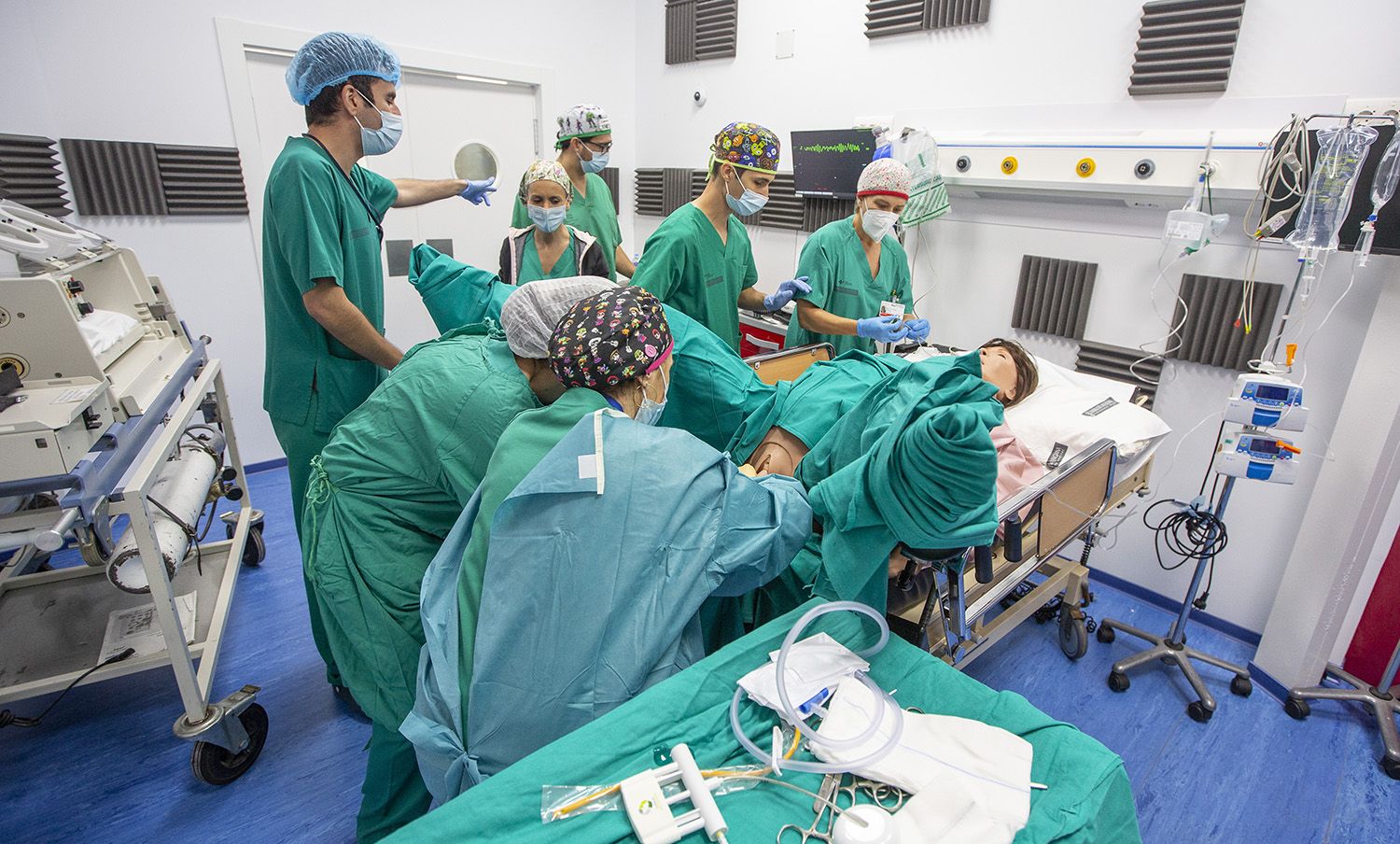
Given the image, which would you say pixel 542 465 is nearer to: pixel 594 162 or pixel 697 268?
pixel 697 268

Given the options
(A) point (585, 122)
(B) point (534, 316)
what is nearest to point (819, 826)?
(B) point (534, 316)

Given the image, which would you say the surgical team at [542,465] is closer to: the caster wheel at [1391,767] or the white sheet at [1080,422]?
the white sheet at [1080,422]

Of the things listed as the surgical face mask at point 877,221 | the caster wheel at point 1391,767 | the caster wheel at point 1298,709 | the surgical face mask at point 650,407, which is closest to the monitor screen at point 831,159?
the surgical face mask at point 877,221

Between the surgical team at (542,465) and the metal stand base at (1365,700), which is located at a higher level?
the surgical team at (542,465)

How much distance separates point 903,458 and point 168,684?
2.55 metres

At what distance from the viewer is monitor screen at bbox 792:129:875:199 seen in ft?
10.2

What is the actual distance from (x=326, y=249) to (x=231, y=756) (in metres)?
1.43

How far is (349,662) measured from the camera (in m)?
1.52

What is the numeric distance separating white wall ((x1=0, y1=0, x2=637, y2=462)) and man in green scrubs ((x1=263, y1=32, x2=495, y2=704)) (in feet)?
5.73

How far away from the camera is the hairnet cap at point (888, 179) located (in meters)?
2.54

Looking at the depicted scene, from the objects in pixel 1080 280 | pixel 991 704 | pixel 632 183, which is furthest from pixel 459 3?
pixel 991 704

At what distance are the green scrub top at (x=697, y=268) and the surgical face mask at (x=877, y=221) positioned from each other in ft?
1.55

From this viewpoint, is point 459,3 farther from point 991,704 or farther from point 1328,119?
point 991,704

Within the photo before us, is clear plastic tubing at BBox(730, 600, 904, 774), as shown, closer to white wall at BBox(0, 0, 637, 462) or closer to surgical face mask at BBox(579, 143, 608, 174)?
surgical face mask at BBox(579, 143, 608, 174)
